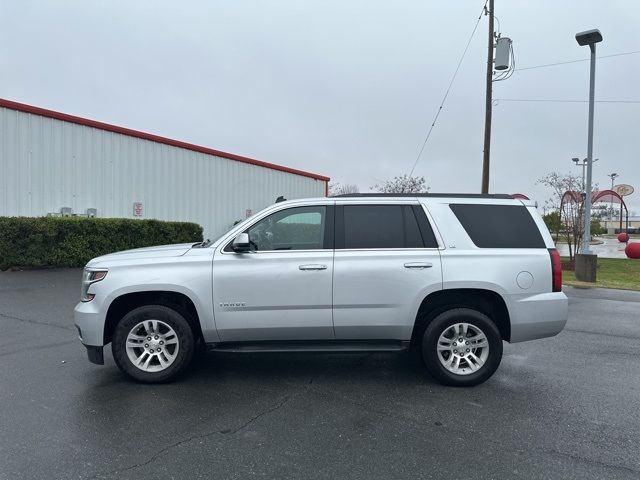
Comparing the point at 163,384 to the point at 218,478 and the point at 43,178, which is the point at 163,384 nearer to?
the point at 218,478

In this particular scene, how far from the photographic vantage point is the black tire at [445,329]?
4582 mm

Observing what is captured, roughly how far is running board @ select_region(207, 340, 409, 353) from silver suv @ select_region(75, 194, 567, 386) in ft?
0.04

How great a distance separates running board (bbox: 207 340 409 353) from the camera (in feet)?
14.9

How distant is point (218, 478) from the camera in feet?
9.82

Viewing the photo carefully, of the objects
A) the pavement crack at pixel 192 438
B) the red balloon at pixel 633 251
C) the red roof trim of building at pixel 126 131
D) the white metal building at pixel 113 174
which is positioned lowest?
the pavement crack at pixel 192 438

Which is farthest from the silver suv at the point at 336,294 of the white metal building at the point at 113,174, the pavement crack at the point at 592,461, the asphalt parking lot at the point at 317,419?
the white metal building at the point at 113,174

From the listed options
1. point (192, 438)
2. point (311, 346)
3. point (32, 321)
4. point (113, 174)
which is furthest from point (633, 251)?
point (192, 438)

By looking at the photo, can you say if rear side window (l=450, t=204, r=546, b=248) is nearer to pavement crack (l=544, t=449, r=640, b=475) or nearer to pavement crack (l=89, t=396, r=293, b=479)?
pavement crack (l=544, t=449, r=640, b=475)

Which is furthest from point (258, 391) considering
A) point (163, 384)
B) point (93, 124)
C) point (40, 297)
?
point (93, 124)

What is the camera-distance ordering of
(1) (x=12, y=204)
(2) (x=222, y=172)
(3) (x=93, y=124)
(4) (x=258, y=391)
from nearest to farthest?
(4) (x=258, y=391)
(1) (x=12, y=204)
(3) (x=93, y=124)
(2) (x=222, y=172)

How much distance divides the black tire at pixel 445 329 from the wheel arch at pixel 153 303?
2280mm

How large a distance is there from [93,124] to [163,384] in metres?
13.7

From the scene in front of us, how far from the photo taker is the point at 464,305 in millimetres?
4832

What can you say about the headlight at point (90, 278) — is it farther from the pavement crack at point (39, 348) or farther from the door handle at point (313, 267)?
the door handle at point (313, 267)
